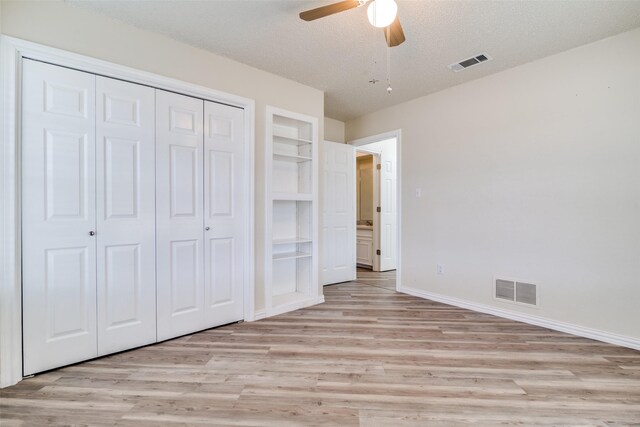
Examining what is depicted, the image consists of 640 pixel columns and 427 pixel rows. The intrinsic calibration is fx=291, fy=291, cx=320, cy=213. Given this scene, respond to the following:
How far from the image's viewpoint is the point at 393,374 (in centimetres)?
202

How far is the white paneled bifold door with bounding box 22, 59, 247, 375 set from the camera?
1.99m

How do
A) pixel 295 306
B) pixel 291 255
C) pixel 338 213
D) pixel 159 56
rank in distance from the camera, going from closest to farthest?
1. pixel 159 56
2. pixel 295 306
3. pixel 291 255
4. pixel 338 213

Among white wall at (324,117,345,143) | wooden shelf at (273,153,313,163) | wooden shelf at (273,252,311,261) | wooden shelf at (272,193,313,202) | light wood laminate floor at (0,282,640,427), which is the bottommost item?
light wood laminate floor at (0,282,640,427)

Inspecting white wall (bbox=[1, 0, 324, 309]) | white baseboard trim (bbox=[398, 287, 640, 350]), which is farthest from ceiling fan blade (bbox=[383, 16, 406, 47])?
white baseboard trim (bbox=[398, 287, 640, 350])

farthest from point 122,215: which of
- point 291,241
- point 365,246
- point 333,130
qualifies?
point 365,246

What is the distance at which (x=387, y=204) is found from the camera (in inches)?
216

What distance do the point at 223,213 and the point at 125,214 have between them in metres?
0.80

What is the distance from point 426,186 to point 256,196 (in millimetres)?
2243

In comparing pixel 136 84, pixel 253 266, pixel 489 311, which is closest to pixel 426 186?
pixel 489 311

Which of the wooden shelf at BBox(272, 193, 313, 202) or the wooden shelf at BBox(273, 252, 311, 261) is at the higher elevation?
the wooden shelf at BBox(272, 193, 313, 202)

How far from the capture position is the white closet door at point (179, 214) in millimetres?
2492

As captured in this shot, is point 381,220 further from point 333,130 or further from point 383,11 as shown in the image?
point 383,11

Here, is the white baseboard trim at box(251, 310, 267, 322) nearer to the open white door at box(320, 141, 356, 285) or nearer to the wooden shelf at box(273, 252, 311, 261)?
the wooden shelf at box(273, 252, 311, 261)

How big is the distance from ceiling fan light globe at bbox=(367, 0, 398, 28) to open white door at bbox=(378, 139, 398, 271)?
3701 millimetres
